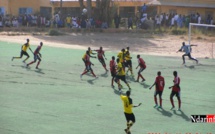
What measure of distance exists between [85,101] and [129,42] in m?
22.9

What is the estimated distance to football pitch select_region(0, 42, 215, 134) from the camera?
50.7 feet

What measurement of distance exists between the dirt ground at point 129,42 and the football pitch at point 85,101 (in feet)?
25.3

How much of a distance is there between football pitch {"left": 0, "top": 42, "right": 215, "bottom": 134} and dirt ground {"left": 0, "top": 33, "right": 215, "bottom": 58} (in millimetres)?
7718

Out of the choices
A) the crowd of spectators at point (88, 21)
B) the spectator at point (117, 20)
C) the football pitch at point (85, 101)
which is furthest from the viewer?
the spectator at point (117, 20)

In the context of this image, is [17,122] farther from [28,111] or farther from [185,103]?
[185,103]

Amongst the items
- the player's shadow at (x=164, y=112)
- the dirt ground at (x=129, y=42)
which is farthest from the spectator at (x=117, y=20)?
the player's shadow at (x=164, y=112)

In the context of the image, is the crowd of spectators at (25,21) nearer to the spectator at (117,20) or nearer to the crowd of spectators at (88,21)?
the crowd of spectators at (88,21)

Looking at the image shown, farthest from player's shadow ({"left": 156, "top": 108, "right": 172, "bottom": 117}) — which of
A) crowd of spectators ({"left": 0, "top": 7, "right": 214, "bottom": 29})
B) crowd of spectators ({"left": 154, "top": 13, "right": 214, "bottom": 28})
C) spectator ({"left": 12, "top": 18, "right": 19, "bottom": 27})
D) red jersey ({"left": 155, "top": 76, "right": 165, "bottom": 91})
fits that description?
spectator ({"left": 12, "top": 18, "right": 19, "bottom": 27})

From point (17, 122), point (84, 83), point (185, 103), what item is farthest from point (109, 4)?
point (17, 122)

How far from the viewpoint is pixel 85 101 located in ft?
62.9

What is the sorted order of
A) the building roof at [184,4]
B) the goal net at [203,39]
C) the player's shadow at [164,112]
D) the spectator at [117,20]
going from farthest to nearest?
the building roof at [184,4]
the spectator at [117,20]
the goal net at [203,39]
the player's shadow at [164,112]

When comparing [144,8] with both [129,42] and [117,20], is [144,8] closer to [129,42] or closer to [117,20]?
[117,20]

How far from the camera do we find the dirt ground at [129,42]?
38.1m

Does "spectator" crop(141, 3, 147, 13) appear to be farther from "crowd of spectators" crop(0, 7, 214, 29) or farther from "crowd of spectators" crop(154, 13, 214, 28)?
"crowd of spectators" crop(154, 13, 214, 28)
